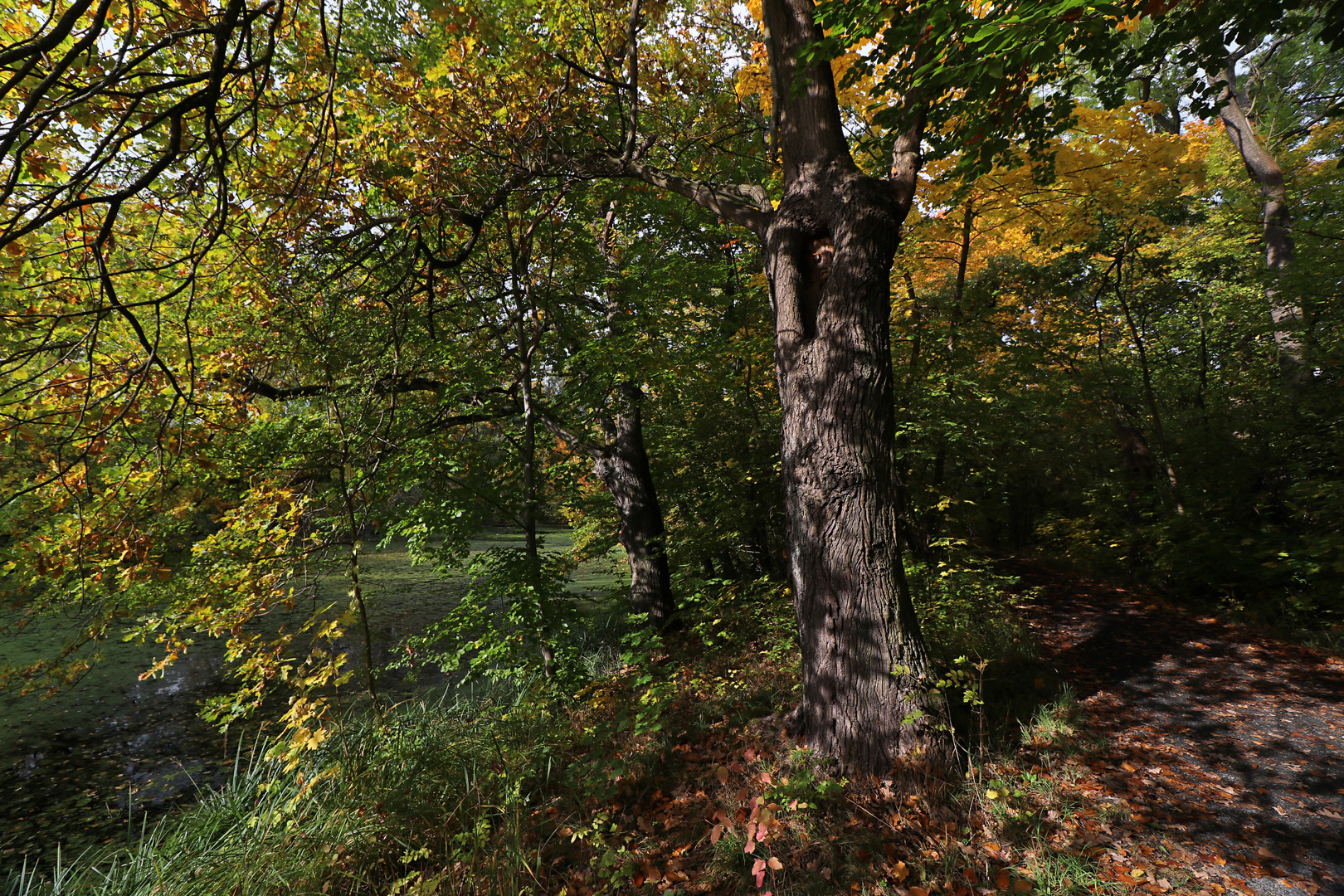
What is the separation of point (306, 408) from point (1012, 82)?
7.19 meters

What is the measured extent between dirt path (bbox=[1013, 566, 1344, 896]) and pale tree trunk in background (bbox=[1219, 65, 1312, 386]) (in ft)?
11.3

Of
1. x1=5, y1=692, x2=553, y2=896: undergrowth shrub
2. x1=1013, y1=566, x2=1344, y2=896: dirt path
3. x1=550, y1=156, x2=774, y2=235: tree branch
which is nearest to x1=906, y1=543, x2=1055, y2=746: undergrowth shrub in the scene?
x1=1013, y1=566, x2=1344, y2=896: dirt path

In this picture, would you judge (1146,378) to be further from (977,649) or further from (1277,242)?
(977,649)

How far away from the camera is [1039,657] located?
4414mm

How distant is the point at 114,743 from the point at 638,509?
7.16m

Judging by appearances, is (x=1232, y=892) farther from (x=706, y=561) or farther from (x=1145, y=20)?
(x=1145, y=20)

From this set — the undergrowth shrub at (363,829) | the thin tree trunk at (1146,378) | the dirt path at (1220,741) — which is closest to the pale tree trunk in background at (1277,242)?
the thin tree trunk at (1146,378)

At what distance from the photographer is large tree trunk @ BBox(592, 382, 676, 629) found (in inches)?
285

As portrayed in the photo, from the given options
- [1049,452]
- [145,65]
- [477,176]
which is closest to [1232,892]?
[477,176]

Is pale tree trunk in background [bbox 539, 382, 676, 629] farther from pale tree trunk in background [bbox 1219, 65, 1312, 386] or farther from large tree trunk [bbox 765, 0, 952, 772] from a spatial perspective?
pale tree trunk in background [bbox 1219, 65, 1312, 386]

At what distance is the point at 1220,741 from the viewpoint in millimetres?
3340

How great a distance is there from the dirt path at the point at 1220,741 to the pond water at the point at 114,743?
5.03 meters

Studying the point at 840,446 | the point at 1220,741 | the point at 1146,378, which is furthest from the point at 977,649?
the point at 1146,378

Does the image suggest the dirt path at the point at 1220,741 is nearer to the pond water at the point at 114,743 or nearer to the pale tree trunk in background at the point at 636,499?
the pale tree trunk in background at the point at 636,499
